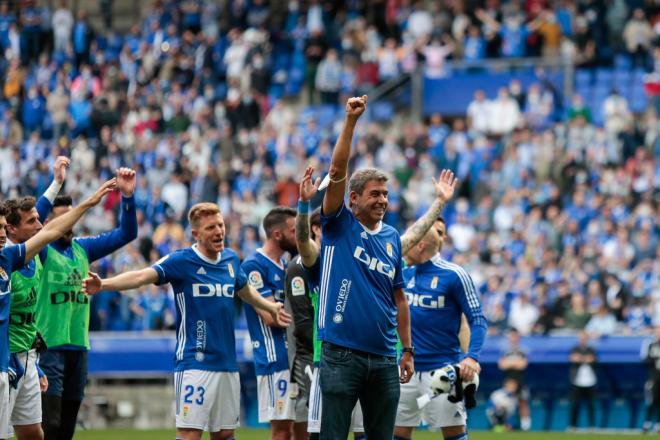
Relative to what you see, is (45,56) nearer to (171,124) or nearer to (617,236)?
(171,124)

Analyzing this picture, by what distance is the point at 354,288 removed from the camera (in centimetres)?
959

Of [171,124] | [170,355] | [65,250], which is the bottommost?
[170,355]

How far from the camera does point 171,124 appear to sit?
3109 centimetres

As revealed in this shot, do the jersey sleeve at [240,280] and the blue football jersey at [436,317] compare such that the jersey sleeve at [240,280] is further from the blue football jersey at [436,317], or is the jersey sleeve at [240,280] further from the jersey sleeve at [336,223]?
the jersey sleeve at [336,223]

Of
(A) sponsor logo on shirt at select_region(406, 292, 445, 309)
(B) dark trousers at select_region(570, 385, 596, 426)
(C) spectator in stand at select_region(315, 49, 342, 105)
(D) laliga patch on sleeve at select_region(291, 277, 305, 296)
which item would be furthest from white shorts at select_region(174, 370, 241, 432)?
(C) spectator in stand at select_region(315, 49, 342, 105)

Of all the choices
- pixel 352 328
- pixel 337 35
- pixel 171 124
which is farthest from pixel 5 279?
pixel 337 35

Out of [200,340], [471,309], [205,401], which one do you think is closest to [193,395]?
[205,401]

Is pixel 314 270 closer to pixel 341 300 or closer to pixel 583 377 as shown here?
pixel 341 300

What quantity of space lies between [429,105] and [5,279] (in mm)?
20846

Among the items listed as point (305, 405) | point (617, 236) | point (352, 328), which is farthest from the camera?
point (617, 236)

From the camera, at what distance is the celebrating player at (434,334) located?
1226cm

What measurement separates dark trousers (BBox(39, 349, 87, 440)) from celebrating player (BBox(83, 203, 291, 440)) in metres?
1.34

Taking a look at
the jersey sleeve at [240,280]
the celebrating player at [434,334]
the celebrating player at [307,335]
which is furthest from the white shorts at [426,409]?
the jersey sleeve at [240,280]

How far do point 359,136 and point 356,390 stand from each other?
19.3 m
